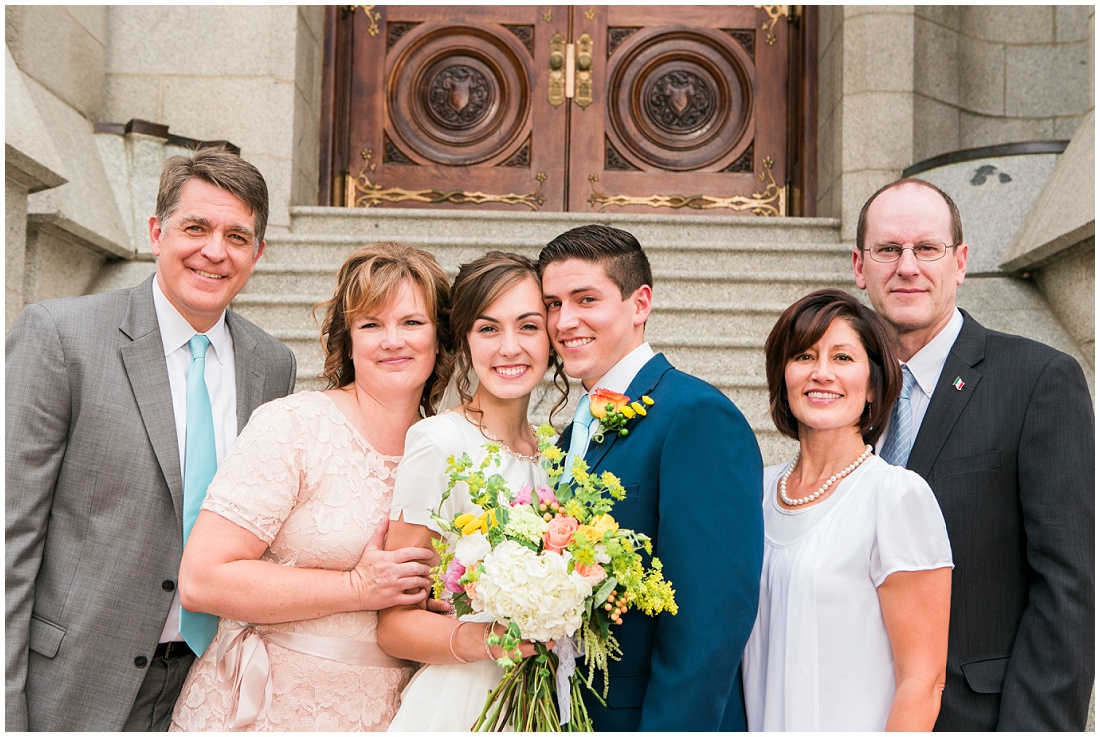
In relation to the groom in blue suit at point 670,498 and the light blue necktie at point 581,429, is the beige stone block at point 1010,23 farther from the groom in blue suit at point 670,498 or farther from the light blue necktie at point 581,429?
the light blue necktie at point 581,429

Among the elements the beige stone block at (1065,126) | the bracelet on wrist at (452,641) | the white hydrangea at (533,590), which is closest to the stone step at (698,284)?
the beige stone block at (1065,126)

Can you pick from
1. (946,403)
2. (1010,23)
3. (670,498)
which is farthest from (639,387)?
(1010,23)

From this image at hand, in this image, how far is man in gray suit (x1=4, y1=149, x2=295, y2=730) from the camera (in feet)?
7.36

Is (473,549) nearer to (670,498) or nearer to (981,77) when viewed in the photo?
(670,498)

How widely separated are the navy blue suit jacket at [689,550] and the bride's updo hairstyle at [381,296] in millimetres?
632

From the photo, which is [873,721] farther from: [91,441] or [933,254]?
[91,441]

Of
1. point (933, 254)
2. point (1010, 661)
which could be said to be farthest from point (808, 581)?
point (933, 254)

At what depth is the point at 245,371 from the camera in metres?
2.65

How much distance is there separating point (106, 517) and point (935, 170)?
16.4 feet

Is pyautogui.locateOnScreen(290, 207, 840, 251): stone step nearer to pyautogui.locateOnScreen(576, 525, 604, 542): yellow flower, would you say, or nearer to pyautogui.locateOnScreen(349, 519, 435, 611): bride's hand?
pyautogui.locateOnScreen(349, 519, 435, 611): bride's hand

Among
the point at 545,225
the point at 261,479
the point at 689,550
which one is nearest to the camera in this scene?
the point at 689,550

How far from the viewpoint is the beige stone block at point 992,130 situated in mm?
6805

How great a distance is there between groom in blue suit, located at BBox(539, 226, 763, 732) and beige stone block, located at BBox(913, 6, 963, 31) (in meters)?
5.35

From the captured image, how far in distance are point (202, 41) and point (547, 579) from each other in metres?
5.82
